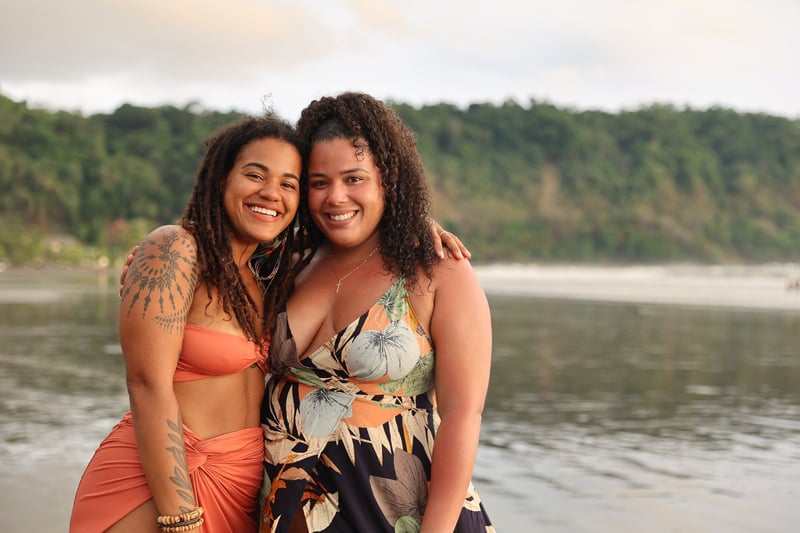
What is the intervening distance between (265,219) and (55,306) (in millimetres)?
19845

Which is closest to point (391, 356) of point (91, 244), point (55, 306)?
point (55, 306)

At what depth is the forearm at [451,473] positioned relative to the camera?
85.7 inches

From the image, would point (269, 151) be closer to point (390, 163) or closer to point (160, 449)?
point (390, 163)

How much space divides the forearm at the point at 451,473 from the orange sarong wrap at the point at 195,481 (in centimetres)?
50

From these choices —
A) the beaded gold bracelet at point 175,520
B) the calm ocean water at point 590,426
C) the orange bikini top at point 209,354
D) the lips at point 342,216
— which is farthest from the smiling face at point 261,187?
the calm ocean water at point 590,426

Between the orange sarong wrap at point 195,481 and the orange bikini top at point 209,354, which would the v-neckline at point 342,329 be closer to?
the orange bikini top at point 209,354

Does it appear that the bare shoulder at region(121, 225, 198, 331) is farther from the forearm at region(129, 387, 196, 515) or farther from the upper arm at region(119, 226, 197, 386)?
the forearm at region(129, 387, 196, 515)

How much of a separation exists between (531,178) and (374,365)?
8812cm

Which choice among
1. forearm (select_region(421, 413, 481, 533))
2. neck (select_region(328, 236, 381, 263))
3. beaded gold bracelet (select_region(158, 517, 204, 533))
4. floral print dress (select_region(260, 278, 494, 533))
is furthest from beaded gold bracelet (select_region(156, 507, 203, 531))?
neck (select_region(328, 236, 381, 263))

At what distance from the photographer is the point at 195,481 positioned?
2244 millimetres

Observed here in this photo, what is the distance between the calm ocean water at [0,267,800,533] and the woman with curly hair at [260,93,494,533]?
9.12 ft

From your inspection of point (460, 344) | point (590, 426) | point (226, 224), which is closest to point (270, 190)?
point (226, 224)

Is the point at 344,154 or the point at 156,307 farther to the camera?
the point at 344,154

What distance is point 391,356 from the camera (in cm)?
224
